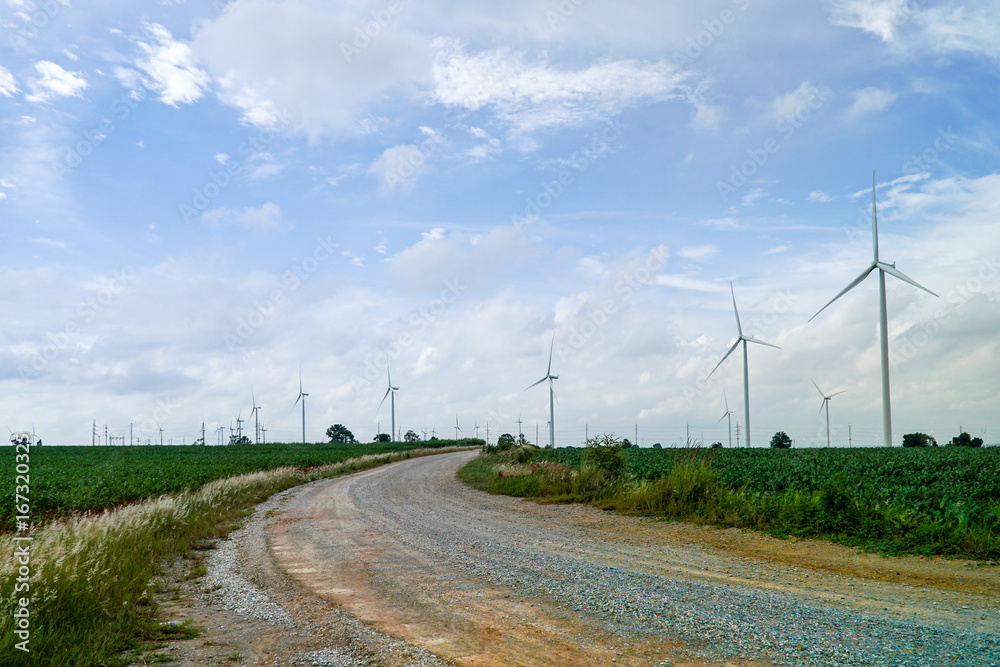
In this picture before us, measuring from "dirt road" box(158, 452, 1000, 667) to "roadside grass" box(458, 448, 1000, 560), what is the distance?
728 millimetres

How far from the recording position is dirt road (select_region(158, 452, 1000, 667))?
6.26 metres

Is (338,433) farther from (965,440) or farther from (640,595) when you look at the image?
(640,595)

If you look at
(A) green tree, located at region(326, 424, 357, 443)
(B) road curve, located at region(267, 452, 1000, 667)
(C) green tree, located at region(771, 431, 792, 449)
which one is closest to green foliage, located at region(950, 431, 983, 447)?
(C) green tree, located at region(771, 431, 792, 449)

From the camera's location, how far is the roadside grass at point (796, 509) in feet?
36.6

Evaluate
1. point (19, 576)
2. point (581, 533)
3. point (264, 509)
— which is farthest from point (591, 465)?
point (19, 576)

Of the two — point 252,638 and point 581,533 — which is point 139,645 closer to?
point 252,638

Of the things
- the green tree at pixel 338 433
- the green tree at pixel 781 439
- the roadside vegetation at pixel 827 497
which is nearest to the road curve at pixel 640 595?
the roadside vegetation at pixel 827 497

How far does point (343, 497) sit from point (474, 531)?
10.4 metres

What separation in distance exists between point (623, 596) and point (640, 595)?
229 mm

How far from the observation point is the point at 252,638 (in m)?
7.11

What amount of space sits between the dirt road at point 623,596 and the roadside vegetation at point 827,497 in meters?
0.85

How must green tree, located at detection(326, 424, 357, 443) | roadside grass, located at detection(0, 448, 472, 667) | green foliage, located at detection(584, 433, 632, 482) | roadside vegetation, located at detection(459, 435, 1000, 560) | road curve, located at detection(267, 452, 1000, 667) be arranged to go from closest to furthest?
1. road curve, located at detection(267, 452, 1000, 667)
2. roadside grass, located at detection(0, 448, 472, 667)
3. roadside vegetation, located at detection(459, 435, 1000, 560)
4. green foliage, located at detection(584, 433, 632, 482)
5. green tree, located at detection(326, 424, 357, 443)

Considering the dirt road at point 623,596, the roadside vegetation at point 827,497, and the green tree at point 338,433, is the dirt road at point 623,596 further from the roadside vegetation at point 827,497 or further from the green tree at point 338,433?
the green tree at point 338,433

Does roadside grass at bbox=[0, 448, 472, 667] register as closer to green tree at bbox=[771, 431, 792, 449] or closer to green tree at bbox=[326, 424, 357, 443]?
green tree at bbox=[771, 431, 792, 449]
